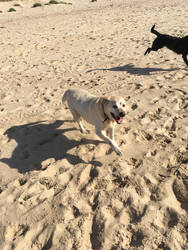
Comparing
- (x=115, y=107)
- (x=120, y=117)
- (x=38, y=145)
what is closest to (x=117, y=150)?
(x=120, y=117)

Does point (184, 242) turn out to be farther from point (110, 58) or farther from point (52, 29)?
point (52, 29)

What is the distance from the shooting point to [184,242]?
245 centimetres

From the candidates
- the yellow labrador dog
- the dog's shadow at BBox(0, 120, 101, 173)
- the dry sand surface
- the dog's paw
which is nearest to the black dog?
the dry sand surface

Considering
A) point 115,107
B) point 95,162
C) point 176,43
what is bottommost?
point 95,162

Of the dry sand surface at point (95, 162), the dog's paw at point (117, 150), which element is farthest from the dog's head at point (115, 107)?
the dry sand surface at point (95, 162)

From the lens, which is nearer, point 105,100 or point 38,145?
point 105,100

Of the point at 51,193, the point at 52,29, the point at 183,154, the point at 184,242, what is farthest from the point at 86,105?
the point at 52,29

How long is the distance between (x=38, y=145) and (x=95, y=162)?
52.3 inches

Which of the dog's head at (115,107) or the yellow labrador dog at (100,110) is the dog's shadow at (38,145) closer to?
the yellow labrador dog at (100,110)

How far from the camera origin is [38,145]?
14.3ft

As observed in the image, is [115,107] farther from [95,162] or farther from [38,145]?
[38,145]

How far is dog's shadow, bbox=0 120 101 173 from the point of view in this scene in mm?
3949

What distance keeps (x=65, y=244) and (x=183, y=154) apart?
2.31m

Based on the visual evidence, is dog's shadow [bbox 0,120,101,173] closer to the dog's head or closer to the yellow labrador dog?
the yellow labrador dog
